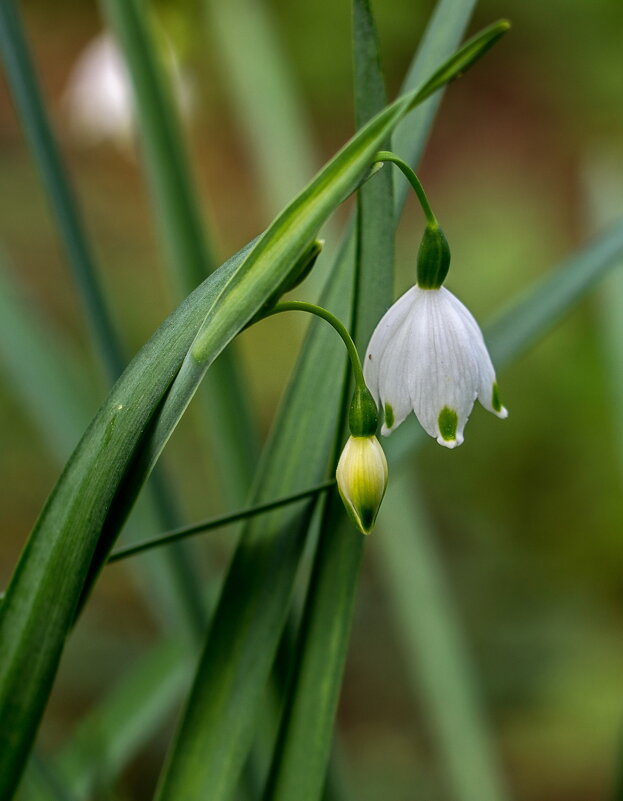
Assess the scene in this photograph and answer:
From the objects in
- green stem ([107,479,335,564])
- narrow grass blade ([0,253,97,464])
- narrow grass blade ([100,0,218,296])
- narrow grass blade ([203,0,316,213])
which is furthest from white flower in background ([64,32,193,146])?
green stem ([107,479,335,564])

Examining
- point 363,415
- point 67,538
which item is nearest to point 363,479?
point 363,415

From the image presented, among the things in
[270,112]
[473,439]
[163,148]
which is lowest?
[473,439]

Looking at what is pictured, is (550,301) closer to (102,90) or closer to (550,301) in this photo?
(550,301)

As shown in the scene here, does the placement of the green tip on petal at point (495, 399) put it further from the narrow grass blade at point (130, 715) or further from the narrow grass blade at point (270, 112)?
the narrow grass blade at point (270, 112)

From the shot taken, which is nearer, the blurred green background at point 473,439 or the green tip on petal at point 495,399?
the green tip on petal at point 495,399

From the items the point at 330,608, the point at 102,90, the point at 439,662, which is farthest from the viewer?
the point at 102,90

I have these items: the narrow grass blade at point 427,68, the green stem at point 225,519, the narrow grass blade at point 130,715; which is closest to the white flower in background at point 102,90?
the narrow grass blade at point 130,715

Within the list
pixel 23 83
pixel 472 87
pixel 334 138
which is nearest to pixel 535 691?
pixel 23 83
